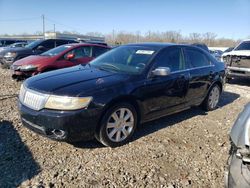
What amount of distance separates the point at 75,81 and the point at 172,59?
2015 millimetres

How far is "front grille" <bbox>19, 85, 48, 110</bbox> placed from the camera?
3459 mm

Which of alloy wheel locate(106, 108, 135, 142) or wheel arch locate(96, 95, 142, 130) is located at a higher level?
wheel arch locate(96, 95, 142, 130)

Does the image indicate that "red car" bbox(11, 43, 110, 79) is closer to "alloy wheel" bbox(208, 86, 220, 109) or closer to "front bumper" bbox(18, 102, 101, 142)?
"alloy wheel" bbox(208, 86, 220, 109)

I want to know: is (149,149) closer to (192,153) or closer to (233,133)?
(192,153)

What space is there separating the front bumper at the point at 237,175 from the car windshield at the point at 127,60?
227 centimetres

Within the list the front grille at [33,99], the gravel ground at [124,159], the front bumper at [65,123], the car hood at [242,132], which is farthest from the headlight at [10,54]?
the car hood at [242,132]

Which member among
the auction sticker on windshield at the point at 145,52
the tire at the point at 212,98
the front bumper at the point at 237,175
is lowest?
the tire at the point at 212,98

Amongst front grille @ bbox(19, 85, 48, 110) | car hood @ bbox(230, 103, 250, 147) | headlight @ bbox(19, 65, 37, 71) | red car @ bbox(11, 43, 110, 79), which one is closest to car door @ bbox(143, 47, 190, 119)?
front grille @ bbox(19, 85, 48, 110)

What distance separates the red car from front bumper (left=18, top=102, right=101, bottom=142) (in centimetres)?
442

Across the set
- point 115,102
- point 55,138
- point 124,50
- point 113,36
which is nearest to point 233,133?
point 115,102

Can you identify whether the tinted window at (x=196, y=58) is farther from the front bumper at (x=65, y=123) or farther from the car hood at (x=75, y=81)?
the front bumper at (x=65, y=123)

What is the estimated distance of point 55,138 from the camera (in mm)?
3461

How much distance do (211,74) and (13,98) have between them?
4.83 metres

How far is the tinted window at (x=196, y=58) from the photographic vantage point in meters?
5.25
